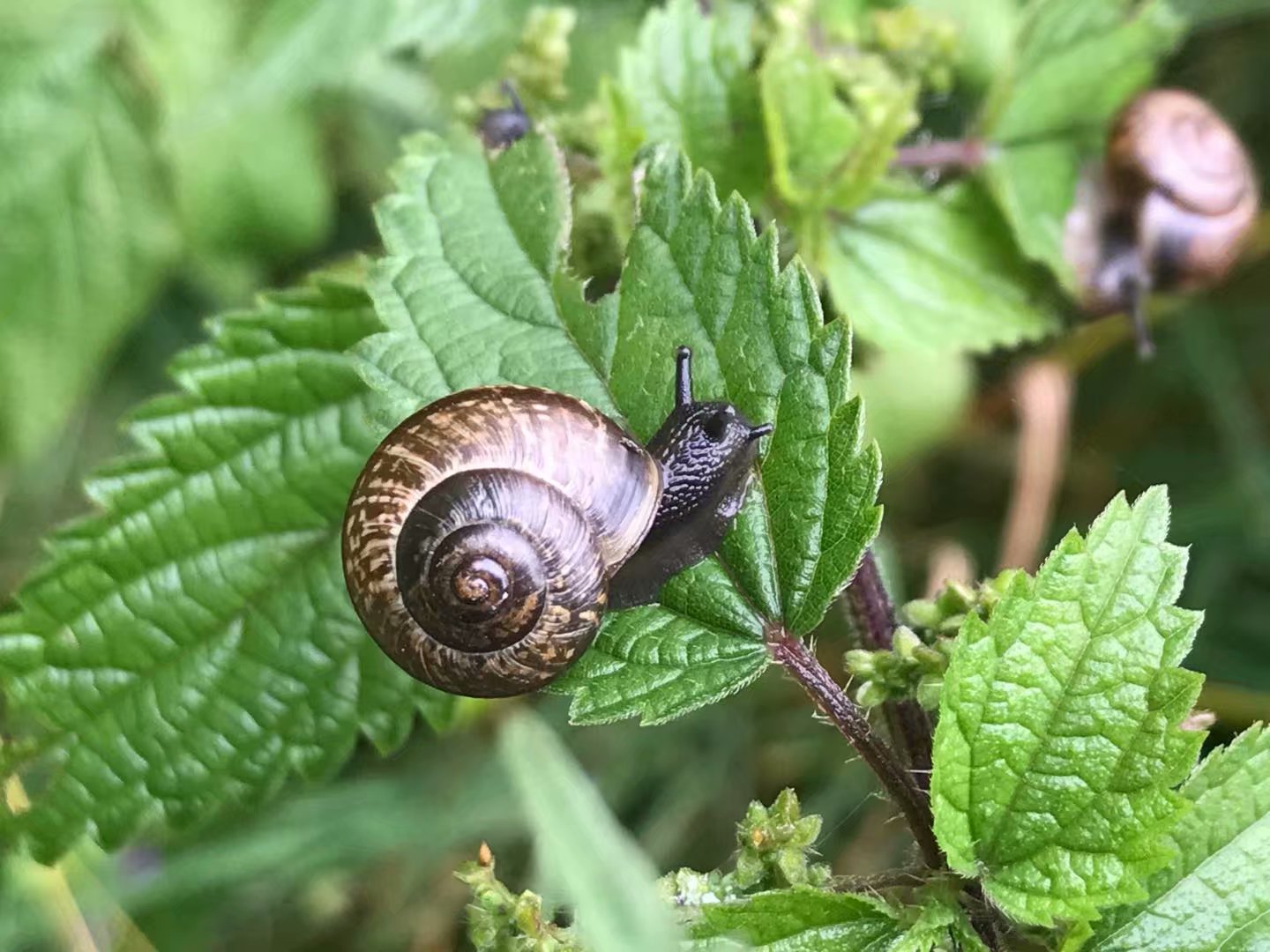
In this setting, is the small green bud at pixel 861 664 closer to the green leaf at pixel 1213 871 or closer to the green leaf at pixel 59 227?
the green leaf at pixel 1213 871

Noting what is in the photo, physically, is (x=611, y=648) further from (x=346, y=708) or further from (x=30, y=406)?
(x=30, y=406)

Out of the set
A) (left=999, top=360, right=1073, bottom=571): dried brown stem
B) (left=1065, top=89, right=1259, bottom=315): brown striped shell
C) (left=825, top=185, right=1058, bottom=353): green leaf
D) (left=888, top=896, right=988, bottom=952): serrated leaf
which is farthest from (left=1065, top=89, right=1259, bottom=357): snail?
(left=888, top=896, right=988, bottom=952): serrated leaf

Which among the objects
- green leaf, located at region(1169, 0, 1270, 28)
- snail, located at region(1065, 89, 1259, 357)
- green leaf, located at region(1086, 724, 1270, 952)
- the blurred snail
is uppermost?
the blurred snail

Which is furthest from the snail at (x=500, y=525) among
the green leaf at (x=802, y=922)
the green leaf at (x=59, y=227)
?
the green leaf at (x=59, y=227)

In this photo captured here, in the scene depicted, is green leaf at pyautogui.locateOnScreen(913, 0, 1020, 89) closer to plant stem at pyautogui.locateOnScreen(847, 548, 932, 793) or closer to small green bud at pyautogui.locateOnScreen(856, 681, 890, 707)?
plant stem at pyautogui.locateOnScreen(847, 548, 932, 793)

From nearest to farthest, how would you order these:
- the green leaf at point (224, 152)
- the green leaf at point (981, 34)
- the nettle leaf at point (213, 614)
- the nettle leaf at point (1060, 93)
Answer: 1. the nettle leaf at point (213, 614)
2. the nettle leaf at point (1060, 93)
3. the green leaf at point (981, 34)
4. the green leaf at point (224, 152)

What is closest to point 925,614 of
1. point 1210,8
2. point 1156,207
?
point 1156,207

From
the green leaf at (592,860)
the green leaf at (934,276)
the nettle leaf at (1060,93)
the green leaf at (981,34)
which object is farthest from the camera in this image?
the green leaf at (981,34)

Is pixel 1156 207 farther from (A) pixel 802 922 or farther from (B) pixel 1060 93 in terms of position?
(A) pixel 802 922
